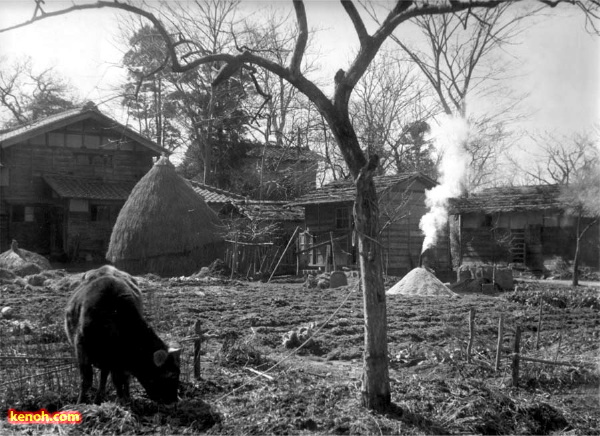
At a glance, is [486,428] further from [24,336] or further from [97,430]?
[24,336]

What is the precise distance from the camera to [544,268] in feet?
95.0

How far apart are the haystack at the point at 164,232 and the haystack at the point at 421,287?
8.92 metres

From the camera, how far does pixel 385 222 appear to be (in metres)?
26.9

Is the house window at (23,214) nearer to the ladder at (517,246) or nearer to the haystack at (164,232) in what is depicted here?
the haystack at (164,232)

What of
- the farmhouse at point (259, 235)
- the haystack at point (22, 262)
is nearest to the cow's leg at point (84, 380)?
the haystack at point (22, 262)

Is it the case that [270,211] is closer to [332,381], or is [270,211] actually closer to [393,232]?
[393,232]

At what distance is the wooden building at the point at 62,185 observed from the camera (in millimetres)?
29375

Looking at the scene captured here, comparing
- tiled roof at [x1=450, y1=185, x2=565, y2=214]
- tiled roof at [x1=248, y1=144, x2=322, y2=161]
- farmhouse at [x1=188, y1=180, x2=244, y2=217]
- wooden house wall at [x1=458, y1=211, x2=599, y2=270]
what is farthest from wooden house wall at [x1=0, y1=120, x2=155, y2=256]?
wooden house wall at [x1=458, y1=211, x2=599, y2=270]

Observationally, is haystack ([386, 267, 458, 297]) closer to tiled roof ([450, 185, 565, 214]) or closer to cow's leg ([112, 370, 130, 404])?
tiled roof ([450, 185, 565, 214])

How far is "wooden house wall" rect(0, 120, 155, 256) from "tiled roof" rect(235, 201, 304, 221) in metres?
6.52

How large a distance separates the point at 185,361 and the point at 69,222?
76.3 feet

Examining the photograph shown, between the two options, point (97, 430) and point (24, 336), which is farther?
point (24, 336)

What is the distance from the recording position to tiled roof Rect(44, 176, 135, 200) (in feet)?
95.6

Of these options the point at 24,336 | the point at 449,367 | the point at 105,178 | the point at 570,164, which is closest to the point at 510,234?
the point at 570,164
